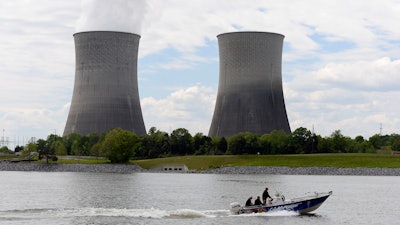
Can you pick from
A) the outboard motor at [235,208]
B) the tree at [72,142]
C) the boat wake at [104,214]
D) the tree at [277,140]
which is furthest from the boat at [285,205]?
the tree at [72,142]

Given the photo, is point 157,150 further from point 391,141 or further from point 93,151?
point 391,141

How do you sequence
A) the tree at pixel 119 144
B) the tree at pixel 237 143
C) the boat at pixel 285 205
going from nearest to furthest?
the boat at pixel 285 205 < the tree at pixel 119 144 < the tree at pixel 237 143

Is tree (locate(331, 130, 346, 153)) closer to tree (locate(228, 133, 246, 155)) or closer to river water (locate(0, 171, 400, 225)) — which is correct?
tree (locate(228, 133, 246, 155))

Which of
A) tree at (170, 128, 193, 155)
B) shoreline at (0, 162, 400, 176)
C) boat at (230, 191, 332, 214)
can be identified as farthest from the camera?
tree at (170, 128, 193, 155)

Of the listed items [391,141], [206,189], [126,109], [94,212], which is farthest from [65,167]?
[391,141]

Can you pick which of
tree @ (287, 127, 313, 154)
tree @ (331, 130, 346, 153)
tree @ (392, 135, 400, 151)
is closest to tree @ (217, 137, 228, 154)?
tree @ (287, 127, 313, 154)

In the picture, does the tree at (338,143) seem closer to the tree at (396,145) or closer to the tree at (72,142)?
the tree at (396,145)

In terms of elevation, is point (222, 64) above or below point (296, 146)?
above
